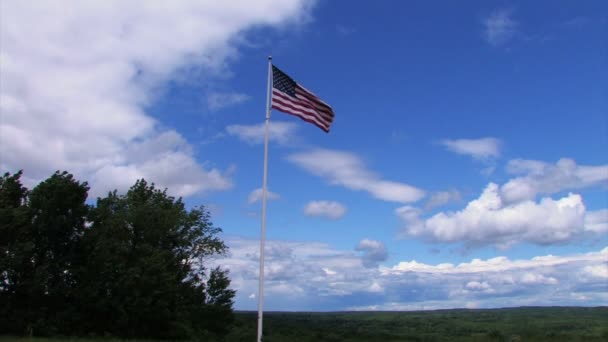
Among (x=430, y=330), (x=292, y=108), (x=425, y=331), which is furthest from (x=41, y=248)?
(x=430, y=330)

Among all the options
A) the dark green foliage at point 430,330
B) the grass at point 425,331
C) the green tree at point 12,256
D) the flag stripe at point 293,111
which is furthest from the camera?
the green tree at point 12,256

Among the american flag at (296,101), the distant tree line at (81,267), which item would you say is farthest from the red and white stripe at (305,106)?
the distant tree line at (81,267)

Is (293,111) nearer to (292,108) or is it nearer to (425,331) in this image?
(292,108)

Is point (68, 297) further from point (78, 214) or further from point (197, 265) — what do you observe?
point (197, 265)

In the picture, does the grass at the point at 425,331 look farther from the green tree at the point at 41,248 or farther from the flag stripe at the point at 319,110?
the flag stripe at the point at 319,110

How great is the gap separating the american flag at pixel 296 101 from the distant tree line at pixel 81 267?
1767cm

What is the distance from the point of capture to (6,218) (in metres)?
30.2

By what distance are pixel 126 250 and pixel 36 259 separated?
225 inches

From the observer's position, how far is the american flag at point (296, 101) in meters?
21.1

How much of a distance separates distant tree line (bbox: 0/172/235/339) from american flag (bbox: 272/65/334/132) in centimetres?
1767

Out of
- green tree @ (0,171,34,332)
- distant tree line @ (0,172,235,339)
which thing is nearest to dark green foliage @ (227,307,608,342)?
distant tree line @ (0,172,235,339)

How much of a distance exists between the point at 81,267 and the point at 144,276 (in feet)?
12.9

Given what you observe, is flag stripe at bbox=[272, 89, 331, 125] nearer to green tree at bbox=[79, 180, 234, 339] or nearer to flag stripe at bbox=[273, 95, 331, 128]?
flag stripe at bbox=[273, 95, 331, 128]

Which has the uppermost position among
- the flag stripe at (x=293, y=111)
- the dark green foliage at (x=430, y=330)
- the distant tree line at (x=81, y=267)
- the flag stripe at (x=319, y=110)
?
the flag stripe at (x=319, y=110)
